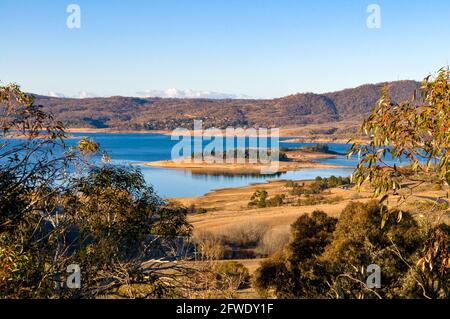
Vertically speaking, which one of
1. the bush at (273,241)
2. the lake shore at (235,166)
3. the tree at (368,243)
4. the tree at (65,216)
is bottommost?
the lake shore at (235,166)

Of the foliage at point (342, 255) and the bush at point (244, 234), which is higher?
the foliage at point (342, 255)

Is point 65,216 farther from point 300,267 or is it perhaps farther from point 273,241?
point 273,241

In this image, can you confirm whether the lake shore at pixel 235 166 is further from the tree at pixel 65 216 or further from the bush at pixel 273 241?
the tree at pixel 65 216

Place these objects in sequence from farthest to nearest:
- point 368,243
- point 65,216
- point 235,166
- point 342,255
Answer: point 235,166
point 368,243
point 342,255
point 65,216

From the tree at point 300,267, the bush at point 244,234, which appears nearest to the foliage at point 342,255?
the tree at point 300,267

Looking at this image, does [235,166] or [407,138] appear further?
[235,166]

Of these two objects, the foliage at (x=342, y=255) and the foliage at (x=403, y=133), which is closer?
the foliage at (x=403, y=133)

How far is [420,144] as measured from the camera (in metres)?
6.92

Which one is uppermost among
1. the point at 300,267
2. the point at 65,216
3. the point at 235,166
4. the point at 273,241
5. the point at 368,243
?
the point at 65,216

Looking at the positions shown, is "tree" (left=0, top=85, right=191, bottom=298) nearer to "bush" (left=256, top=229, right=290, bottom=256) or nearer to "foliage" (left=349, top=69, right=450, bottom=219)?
"foliage" (left=349, top=69, right=450, bottom=219)

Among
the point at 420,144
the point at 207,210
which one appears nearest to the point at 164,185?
the point at 207,210

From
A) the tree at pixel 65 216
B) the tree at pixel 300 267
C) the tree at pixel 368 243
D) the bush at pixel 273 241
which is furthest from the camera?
the bush at pixel 273 241

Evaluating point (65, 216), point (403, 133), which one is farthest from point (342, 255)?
point (403, 133)
